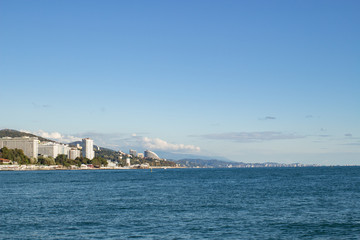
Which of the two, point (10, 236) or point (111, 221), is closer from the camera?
point (10, 236)

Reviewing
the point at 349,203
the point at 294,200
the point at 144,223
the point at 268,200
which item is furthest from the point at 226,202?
the point at 144,223

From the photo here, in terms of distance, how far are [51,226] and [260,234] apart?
20.4 meters

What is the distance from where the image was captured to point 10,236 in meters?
33.9

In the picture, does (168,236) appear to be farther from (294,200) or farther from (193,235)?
(294,200)

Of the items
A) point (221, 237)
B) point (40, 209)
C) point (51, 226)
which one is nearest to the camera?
point (221, 237)

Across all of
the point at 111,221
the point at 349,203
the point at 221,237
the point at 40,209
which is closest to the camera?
the point at 221,237

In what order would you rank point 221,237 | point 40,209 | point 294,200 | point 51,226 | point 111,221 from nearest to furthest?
point 221,237 < point 51,226 < point 111,221 < point 40,209 < point 294,200

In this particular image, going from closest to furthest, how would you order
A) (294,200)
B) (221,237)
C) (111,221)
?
(221,237) < (111,221) < (294,200)

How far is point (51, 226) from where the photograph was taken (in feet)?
126

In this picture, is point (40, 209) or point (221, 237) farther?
point (40, 209)

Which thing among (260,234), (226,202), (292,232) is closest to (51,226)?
(260,234)

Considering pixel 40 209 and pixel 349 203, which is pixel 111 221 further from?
pixel 349 203

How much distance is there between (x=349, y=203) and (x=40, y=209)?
141ft

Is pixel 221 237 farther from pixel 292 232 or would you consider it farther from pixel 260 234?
pixel 292 232
